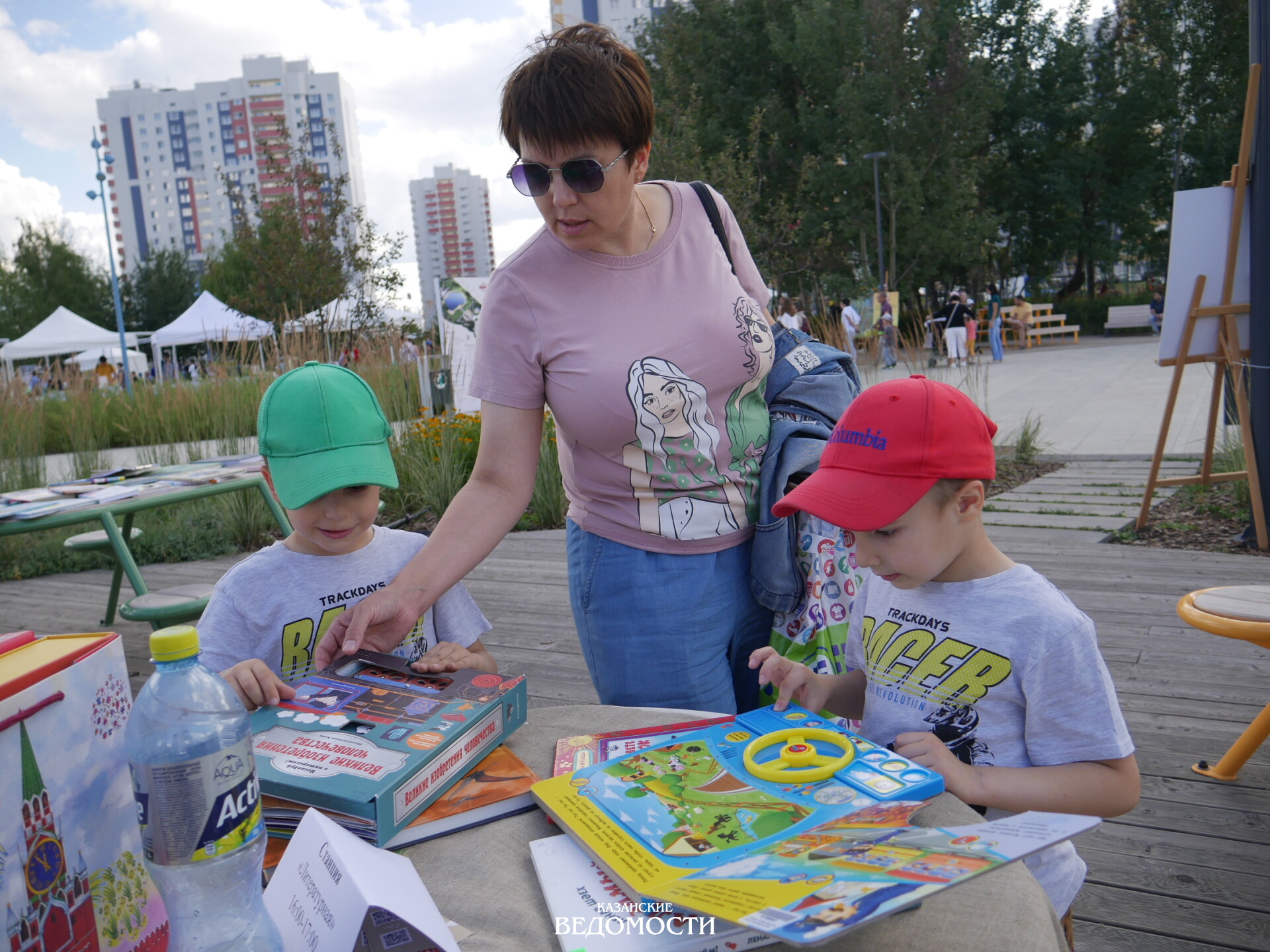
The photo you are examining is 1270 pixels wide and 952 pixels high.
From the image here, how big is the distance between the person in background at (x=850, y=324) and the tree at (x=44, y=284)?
32456 millimetres

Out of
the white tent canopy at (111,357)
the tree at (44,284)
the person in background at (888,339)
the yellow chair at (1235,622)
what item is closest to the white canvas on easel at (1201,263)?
the yellow chair at (1235,622)

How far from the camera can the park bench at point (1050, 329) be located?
25.0 metres

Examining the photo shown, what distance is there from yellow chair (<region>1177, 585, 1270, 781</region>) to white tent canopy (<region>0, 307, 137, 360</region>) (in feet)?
88.1

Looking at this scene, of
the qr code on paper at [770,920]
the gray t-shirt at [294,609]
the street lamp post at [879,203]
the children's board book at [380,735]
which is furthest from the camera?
the street lamp post at [879,203]

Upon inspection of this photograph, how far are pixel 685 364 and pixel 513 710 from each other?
67 cm

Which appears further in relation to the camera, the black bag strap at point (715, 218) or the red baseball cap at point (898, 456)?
the black bag strap at point (715, 218)

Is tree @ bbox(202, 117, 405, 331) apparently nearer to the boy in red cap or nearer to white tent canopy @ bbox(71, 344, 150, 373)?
the boy in red cap

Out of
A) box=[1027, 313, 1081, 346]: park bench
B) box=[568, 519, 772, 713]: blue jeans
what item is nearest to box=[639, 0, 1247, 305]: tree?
box=[1027, 313, 1081, 346]: park bench

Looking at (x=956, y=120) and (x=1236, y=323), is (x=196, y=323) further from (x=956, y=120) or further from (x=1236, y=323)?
(x=1236, y=323)

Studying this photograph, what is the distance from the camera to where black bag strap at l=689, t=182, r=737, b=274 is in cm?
178

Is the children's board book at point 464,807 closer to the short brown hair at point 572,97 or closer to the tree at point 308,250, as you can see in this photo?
the short brown hair at point 572,97

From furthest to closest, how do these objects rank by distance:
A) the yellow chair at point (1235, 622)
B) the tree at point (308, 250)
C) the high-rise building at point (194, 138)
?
the high-rise building at point (194, 138)
the tree at point (308, 250)
the yellow chair at point (1235, 622)

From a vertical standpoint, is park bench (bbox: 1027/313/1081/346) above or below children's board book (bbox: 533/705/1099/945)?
below

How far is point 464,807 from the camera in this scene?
3.52ft
